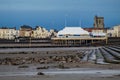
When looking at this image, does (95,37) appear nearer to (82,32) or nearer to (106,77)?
(82,32)

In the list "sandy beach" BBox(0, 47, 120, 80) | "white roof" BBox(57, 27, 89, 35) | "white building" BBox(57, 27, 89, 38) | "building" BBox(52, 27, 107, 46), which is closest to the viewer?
"sandy beach" BBox(0, 47, 120, 80)

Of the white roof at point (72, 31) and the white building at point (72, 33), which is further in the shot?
the white roof at point (72, 31)

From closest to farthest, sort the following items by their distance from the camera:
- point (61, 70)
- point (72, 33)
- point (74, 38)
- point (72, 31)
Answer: point (61, 70) < point (74, 38) < point (72, 33) < point (72, 31)

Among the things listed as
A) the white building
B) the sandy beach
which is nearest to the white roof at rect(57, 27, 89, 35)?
the white building

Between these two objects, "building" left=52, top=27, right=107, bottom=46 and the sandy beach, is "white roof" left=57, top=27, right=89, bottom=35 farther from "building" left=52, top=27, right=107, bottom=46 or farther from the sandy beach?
the sandy beach

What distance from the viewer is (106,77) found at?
19.6 meters

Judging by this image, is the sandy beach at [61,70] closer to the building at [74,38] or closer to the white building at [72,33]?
the building at [74,38]

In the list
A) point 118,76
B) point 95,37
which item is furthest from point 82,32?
point 118,76

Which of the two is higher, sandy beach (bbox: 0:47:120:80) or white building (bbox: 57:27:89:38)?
white building (bbox: 57:27:89:38)

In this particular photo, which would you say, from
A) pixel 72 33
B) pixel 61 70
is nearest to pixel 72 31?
pixel 72 33

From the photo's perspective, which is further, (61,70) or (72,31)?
(72,31)

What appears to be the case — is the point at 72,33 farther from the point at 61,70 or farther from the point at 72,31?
the point at 61,70

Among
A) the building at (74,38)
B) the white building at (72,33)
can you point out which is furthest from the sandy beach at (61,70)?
the white building at (72,33)

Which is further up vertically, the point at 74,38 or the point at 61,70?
the point at 74,38
